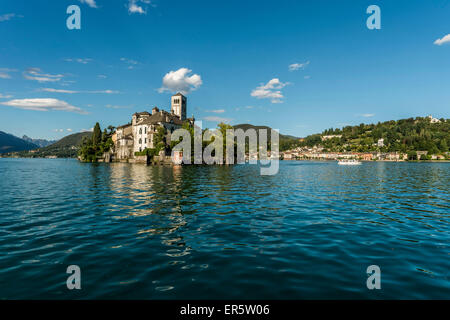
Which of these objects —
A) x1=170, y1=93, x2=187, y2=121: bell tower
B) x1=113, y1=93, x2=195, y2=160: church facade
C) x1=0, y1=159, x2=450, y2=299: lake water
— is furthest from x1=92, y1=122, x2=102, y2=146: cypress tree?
x1=0, y1=159, x2=450, y2=299: lake water

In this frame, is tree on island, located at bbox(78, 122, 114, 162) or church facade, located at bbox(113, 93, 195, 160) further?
tree on island, located at bbox(78, 122, 114, 162)

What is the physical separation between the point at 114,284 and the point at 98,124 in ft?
466

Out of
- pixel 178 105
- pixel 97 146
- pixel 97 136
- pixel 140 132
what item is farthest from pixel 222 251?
pixel 178 105

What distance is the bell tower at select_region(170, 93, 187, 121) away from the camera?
157 meters

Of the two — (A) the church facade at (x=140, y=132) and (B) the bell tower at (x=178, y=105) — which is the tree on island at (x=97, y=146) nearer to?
(A) the church facade at (x=140, y=132)

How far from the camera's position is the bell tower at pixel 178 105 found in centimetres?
15725

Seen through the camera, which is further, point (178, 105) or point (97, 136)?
point (178, 105)

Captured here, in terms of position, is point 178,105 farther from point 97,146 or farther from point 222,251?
point 222,251

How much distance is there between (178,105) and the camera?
15775cm

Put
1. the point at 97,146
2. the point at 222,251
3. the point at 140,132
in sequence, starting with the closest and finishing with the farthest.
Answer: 1. the point at 222,251
2. the point at 140,132
3. the point at 97,146

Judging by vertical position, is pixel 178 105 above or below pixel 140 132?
above

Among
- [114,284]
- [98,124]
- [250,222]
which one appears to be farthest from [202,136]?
[114,284]

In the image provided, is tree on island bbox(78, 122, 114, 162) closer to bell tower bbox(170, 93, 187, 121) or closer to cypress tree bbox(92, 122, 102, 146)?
cypress tree bbox(92, 122, 102, 146)
